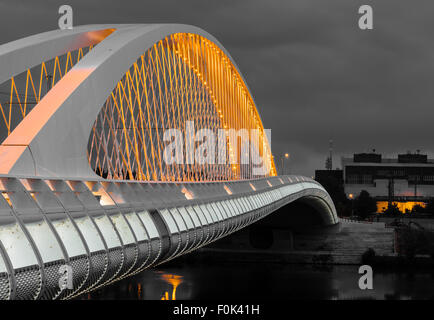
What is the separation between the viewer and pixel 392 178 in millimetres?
132625

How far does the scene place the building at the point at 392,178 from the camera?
138 metres

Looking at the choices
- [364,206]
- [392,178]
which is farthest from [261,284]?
[392,178]

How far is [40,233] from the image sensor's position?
9.40m

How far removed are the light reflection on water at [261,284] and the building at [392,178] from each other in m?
72.9

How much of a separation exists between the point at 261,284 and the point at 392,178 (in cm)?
8687

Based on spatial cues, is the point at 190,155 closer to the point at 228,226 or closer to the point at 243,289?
the point at 228,226

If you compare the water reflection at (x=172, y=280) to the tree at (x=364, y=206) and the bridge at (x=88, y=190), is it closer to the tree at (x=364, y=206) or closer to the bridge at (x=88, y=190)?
the bridge at (x=88, y=190)

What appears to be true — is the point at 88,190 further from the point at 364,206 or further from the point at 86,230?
the point at 364,206

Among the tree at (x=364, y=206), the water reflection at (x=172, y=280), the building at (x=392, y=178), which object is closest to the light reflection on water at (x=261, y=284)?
the water reflection at (x=172, y=280)

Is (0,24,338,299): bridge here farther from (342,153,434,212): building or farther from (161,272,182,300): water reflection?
(342,153,434,212): building

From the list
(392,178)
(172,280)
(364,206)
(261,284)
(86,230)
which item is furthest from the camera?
(392,178)
